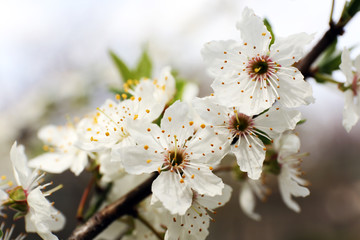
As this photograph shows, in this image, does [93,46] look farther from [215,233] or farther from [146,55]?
[215,233]

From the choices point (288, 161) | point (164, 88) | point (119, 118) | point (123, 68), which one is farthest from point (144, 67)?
point (288, 161)

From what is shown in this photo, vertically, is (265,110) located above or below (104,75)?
above

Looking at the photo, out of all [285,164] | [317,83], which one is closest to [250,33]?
[317,83]

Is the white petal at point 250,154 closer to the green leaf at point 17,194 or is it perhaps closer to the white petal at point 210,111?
the white petal at point 210,111

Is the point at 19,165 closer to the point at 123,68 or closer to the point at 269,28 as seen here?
the point at 123,68

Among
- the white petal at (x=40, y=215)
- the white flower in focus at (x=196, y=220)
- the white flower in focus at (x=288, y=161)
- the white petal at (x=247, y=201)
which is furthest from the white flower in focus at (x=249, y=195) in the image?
the white petal at (x=40, y=215)

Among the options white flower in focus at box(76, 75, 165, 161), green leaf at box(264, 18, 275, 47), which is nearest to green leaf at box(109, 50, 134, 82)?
white flower in focus at box(76, 75, 165, 161)
